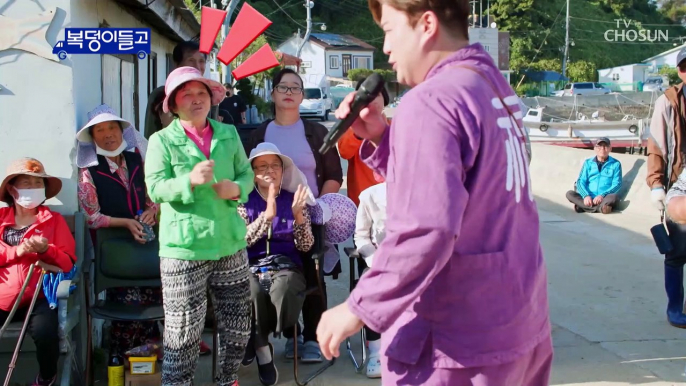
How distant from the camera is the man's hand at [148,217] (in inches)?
196

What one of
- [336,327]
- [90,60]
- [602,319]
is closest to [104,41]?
[90,60]

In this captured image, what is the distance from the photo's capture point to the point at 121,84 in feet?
24.2

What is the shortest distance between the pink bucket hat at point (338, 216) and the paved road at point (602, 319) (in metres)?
0.83

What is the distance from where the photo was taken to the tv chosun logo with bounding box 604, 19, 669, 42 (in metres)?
91.0

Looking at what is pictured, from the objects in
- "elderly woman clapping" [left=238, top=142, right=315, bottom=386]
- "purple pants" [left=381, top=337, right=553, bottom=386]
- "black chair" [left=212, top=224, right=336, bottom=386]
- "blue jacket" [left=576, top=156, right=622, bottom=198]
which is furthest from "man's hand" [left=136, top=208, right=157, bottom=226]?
"blue jacket" [left=576, top=156, right=622, bottom=198]

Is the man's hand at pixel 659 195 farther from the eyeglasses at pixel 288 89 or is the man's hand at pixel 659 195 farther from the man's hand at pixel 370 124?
the man's hand at pixel 370 124

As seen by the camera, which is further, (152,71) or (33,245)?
(152,71)

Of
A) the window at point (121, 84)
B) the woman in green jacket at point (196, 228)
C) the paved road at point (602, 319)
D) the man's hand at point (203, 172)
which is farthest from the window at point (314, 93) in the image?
the man's hand at point (203, 172)

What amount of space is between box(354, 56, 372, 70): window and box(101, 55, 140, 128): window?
219 feet

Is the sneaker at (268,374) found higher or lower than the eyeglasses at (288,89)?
lower

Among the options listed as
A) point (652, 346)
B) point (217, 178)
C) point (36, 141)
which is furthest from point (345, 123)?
point (652, 346)

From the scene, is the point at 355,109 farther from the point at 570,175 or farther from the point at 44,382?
the point at 570,175

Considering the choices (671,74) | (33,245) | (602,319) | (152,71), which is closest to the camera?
(33,245)

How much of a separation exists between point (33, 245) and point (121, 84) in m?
3.34
